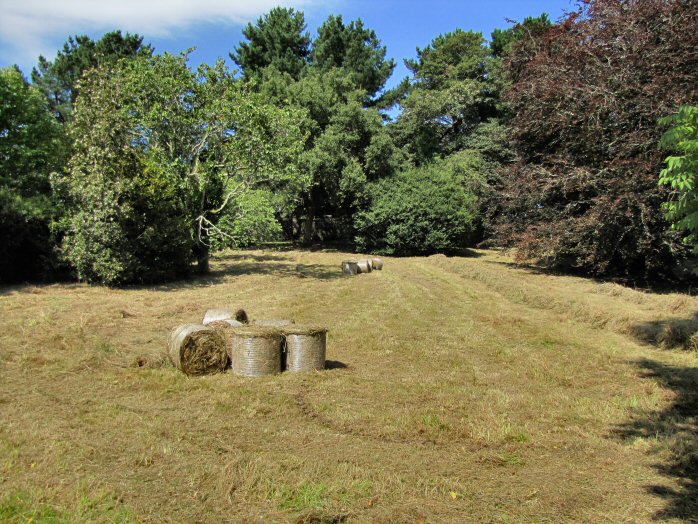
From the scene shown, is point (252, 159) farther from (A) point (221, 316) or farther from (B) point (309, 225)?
(B) point (309, 225)

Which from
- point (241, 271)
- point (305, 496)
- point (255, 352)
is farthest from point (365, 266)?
point (305, 496)

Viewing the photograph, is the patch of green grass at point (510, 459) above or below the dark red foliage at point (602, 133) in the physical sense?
below

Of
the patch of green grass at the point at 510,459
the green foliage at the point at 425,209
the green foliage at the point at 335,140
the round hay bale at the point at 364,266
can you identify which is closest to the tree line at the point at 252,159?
the green foliage at the point at 425,209

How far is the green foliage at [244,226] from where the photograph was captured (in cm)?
2100

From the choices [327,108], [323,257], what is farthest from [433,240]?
[327,108]

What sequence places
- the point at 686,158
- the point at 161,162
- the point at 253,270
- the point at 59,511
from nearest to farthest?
1. the point at 59,511
2. the point at 686,158
3. the point at 161,162
4. the point at 253,270

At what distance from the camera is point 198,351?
27.5 feet

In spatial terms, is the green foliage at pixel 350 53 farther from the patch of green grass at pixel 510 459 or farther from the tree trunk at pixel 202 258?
the patch of green grass at pixel 510 459

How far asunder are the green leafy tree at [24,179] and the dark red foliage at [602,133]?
769 inches

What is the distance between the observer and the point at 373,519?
4.36 m

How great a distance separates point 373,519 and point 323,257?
2914 centimetres

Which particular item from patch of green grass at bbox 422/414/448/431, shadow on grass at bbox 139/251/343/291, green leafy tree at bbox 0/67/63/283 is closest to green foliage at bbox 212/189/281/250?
shadow on grass at bbox 139/251/343/291

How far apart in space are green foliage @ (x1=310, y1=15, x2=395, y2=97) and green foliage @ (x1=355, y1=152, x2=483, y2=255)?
45.6 ft

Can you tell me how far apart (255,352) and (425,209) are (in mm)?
26215
